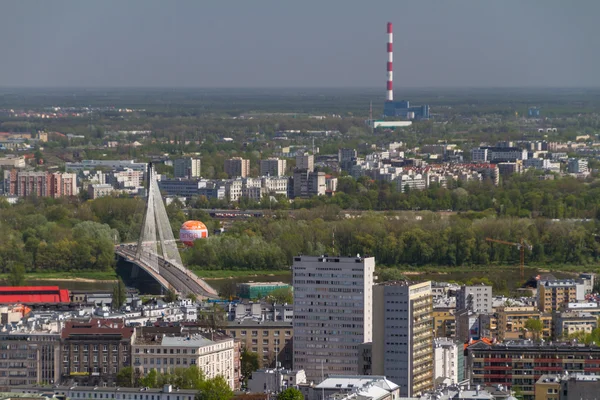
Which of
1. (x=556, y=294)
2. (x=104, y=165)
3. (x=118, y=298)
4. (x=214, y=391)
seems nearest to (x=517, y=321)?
(x=556, y=294)

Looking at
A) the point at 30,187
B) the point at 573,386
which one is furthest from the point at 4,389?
the point at 30,187

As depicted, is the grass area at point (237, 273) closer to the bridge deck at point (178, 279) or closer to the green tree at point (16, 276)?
the bridge deck at point (178, 279)

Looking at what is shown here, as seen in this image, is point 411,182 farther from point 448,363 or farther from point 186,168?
point 448,363

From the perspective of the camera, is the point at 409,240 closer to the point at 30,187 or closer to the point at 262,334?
the point at 262,334

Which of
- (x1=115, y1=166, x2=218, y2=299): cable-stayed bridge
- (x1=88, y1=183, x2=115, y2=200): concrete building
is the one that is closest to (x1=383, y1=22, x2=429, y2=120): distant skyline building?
(x1=88, y1=183, x2=115, y2=200): concrete building

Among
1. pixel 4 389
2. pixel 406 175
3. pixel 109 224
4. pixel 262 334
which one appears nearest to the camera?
pixel 4 389

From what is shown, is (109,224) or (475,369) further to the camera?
(109,224)
